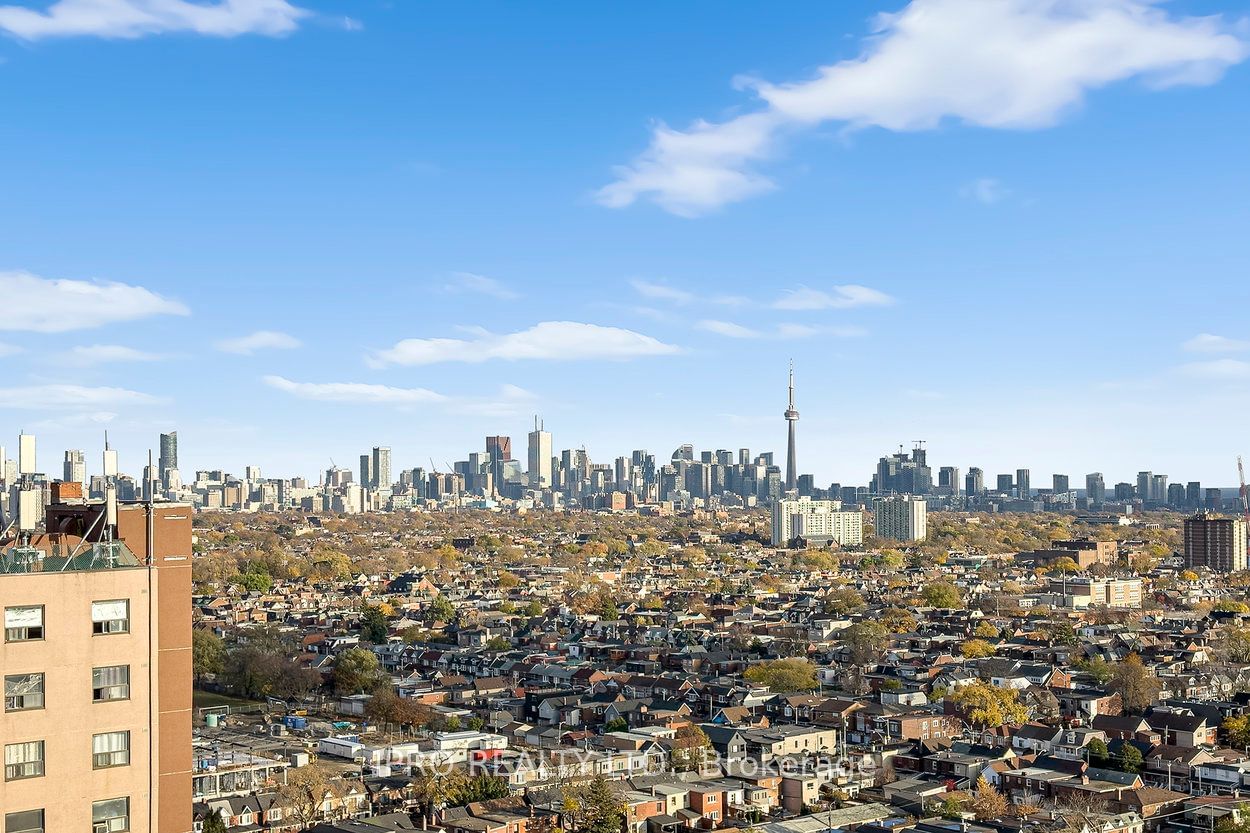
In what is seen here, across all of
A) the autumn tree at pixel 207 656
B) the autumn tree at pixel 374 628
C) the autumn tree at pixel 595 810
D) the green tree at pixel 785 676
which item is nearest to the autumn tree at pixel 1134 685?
the green tree at pixel 785 676

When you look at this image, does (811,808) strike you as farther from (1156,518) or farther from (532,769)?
(1156,518)

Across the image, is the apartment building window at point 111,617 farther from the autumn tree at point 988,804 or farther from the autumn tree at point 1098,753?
the autumn tree at point 1098,753

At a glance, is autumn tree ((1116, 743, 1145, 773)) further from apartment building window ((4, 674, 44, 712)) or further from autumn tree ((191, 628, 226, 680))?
autumn tree ((191, 628, 226, 680))

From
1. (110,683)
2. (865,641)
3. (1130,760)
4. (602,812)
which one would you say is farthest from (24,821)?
(865,641)

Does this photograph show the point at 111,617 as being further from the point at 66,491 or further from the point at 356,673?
the point at 356,673

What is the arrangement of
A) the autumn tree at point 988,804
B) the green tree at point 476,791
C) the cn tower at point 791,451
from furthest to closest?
the cn tower at point 791,451 → the green tree at point 476,791 → the autumn tree at point 988,804

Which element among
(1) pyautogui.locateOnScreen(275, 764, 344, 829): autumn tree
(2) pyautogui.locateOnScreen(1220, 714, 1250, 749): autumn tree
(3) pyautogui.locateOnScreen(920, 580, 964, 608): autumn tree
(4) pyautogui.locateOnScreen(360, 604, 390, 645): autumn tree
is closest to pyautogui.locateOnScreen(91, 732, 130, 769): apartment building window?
(1) pyautogui.locateOnScreen(275, 764, 344, 829): autumn tree
